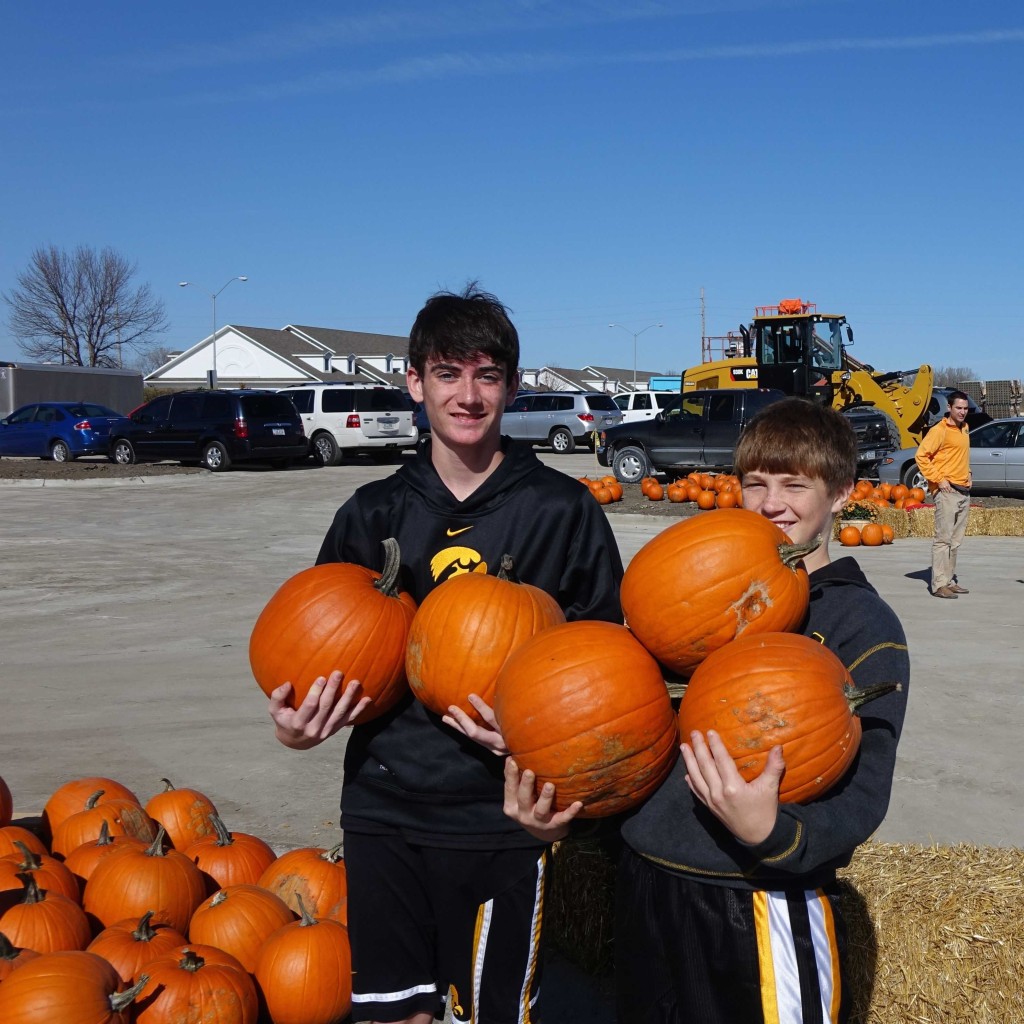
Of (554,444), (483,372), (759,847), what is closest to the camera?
(759,847)

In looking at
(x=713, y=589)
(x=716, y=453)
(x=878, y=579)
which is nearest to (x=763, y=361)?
(x=716, y=453)

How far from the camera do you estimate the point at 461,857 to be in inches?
97.7

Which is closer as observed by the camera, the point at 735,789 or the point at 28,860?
the point at 735,789

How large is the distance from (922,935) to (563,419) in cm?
2890

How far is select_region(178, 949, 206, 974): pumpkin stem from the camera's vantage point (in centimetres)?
292

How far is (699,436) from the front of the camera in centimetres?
2183

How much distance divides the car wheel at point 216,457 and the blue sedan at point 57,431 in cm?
398

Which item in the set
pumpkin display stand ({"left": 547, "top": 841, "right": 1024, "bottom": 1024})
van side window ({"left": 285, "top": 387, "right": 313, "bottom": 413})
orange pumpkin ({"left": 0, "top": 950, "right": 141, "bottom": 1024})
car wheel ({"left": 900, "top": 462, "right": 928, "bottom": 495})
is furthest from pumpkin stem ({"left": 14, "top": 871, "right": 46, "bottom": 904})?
van side window ({"left": 285, "top": 387, "right": 313, "bottom": 413})

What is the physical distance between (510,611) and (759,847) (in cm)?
70

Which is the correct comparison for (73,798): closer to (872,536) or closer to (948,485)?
(948,485)

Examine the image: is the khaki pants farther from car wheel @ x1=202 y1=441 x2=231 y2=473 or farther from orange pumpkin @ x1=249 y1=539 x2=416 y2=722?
car wheel @ x1=202 y1=441 x2=231 y2=473

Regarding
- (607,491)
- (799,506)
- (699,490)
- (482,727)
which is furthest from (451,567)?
(699,490)

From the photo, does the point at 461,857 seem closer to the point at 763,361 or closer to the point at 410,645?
the point at 410,645

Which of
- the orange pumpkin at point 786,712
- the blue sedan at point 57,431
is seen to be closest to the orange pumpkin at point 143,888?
the orange pumpkin at point 786,712
